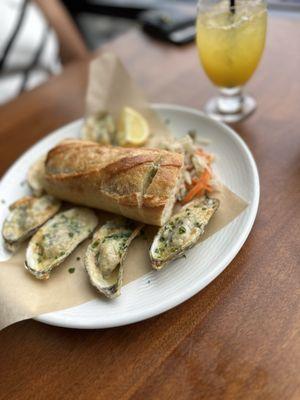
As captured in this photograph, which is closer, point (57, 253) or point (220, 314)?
point (220, 314)

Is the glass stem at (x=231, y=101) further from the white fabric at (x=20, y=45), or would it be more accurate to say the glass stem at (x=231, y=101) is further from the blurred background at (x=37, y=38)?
the white fabric at (x=20, y=45)

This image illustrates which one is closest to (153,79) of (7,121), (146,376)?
(7,121)

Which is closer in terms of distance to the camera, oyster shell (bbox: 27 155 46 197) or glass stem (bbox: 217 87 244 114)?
oyster shell (bbox: 27 155 46 197)

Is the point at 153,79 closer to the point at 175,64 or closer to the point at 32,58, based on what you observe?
the point at 175,64

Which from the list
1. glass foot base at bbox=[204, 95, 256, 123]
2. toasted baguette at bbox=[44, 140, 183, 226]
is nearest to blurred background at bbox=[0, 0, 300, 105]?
glass foot base at bbox=[204, 95, 256, 123]

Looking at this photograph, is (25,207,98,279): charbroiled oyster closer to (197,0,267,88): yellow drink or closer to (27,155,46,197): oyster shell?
(27,155,46,197): oyster shell

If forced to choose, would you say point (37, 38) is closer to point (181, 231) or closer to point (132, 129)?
point (132, 129)
